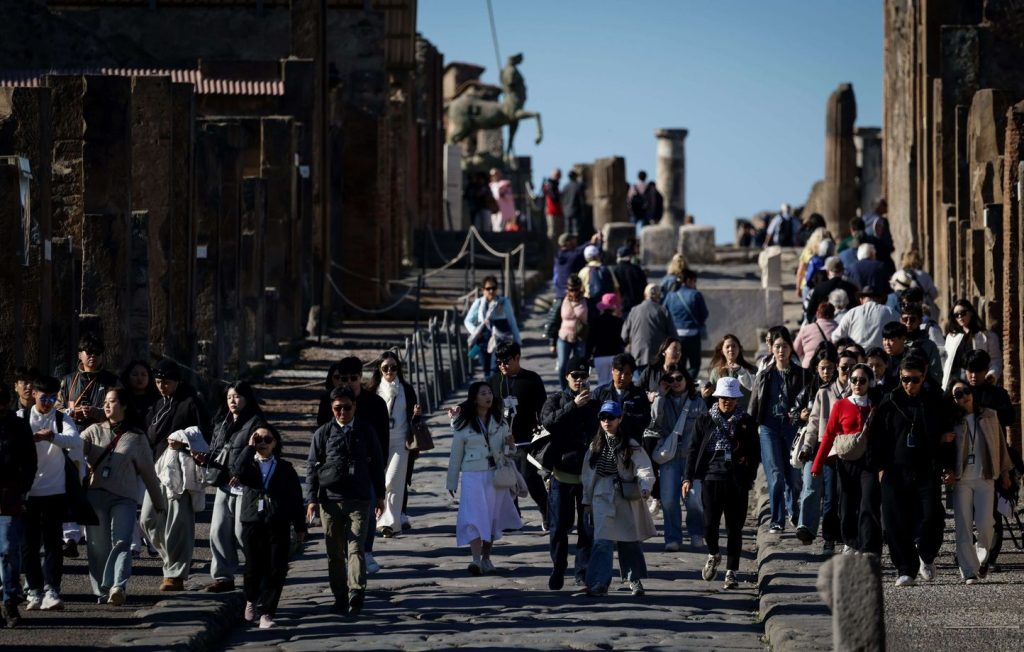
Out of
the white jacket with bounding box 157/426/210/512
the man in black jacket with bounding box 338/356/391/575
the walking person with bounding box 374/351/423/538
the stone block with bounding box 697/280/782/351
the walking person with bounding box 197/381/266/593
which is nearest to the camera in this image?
the walking person with bounding box 197/381/266/593

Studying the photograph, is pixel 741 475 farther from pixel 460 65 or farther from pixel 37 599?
pixel 460 65

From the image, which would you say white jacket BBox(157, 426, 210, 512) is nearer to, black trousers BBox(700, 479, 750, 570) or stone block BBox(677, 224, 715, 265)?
black trousers BBox(700, 479, 750, 570)

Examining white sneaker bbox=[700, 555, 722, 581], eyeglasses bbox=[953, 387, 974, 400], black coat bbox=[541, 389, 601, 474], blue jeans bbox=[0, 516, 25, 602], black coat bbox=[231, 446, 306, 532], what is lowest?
white sneaker bbox=[700, 555, 722, 581]

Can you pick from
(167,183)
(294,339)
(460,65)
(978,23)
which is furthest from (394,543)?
(460,65)

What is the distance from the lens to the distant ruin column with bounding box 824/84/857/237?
60.2 meters

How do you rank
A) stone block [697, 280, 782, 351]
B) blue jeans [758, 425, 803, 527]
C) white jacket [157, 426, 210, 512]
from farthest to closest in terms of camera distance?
stone block [697, 280, 782, 351] → blue jeans [758, 425, 803, 527] → white jacket [157, 426, 210, 512]

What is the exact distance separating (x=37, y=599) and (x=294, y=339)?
17.8 metres

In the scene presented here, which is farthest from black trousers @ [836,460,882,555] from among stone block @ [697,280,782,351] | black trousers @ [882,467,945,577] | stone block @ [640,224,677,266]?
stone block @ [640,224,677,266]

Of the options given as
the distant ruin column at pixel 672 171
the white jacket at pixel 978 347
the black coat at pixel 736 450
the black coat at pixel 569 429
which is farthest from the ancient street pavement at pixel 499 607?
the distant ruin column at pixel 672 171

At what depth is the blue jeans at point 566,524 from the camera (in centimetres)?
1606

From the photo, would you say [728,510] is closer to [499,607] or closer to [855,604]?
[499,607]

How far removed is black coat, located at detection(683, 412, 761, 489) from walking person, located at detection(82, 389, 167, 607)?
3733 mm

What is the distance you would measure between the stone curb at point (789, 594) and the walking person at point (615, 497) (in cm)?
92

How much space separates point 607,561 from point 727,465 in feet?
3.95
